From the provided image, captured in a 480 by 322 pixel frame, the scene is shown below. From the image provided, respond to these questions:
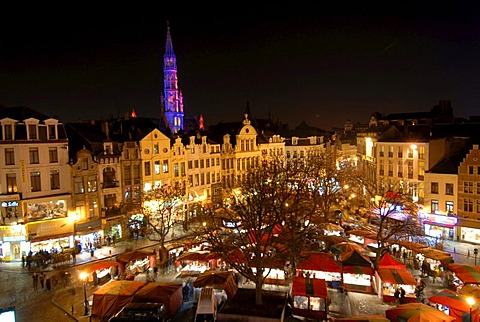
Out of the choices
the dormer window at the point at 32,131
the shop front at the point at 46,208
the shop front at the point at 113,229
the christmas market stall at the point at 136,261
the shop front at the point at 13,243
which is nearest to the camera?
the christmas market stall at the point at 136,261

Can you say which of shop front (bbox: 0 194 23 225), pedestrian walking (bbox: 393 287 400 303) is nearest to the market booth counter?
pedestrian walking (bbox: 393 287 400 303)

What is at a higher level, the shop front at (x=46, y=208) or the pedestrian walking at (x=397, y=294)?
the shop front at (x=46, y=208)

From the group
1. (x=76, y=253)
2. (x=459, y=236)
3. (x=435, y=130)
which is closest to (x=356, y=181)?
(x=435, y=130)

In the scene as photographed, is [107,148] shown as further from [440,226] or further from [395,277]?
[440,226]

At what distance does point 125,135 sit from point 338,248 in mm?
29327

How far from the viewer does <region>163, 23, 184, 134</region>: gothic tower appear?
359ft

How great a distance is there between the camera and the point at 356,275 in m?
28.0

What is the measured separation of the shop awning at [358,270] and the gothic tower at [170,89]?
285ft

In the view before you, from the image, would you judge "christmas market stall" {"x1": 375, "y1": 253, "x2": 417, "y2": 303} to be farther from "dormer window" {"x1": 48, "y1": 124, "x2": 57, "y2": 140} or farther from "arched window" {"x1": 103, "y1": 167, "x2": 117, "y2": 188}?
"dormer window" {"x1": 48, "y1": 124, "x2": 57, "y2": 140}

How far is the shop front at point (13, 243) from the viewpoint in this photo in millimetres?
36250

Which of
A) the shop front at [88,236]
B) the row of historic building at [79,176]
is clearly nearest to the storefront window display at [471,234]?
the row of historic building at [79,176]

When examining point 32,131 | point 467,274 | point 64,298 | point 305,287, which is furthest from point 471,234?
point 32,131

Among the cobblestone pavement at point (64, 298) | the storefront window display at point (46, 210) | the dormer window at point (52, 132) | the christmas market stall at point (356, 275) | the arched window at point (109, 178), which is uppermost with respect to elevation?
the dormer window at point (52, 132)

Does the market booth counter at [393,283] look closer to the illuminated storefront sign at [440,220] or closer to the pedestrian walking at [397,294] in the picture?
the pedestrian walking at [397,294]
